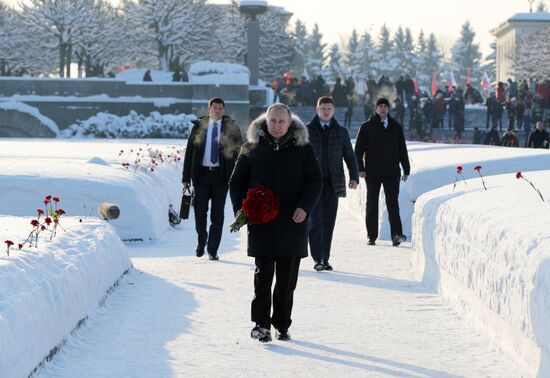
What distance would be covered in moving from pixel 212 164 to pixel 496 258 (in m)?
5.29

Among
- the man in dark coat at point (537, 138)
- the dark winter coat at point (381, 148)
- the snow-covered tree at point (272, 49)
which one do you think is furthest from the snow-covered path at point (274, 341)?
the snow-covered tree at point (272, 49)

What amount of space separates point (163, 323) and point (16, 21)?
68.3 meters

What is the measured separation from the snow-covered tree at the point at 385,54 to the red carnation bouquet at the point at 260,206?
124m

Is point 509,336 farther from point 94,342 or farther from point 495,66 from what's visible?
point 495,66

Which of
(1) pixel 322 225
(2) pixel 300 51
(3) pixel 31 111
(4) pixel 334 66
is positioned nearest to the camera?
(1) pixel 322 225

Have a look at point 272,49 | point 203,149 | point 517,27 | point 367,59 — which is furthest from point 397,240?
point 367,59

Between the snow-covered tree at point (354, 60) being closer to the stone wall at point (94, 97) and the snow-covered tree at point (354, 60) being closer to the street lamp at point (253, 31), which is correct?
the street lamp at point (253, 31)

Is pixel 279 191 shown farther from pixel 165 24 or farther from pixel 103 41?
pixel 103 41

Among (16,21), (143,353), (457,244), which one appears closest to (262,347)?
(143,353)

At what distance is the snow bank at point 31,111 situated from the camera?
52.0 m

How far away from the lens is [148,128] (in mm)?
50844

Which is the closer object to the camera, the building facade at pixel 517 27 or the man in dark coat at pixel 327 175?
the man in dark coat at pixel 327 175

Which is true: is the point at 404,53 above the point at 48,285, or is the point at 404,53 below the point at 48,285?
above

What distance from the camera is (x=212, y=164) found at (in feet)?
40.5
